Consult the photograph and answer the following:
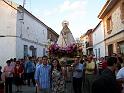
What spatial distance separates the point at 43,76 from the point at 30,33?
23.3m

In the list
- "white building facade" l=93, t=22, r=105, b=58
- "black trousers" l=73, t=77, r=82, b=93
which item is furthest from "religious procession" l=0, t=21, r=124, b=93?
"white building facade" l=93, t=22, r=105, b=58

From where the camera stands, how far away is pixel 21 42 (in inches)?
1136

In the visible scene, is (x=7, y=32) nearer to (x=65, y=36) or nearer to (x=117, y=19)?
(x=117, y=19)

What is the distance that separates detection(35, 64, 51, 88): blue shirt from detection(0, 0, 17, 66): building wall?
15927 millimetres

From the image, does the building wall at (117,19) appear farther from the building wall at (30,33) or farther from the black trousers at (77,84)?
the building wall at (30,33)

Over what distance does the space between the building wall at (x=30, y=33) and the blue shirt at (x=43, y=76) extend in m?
16.4

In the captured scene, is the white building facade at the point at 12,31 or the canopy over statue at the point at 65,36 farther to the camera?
the white building facade at the point at 12,31

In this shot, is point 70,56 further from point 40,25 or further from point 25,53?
point 40,25

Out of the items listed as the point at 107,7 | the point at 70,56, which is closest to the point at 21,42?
the point at 107,7

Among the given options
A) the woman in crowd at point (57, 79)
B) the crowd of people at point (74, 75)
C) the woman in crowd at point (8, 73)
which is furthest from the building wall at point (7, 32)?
the woman in crowd at point (57, 79)

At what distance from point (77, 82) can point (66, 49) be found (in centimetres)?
192

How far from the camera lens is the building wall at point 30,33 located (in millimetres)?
28281

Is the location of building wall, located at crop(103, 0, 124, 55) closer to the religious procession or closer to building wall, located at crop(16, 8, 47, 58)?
the religious procession

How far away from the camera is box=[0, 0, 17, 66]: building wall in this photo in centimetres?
2664
